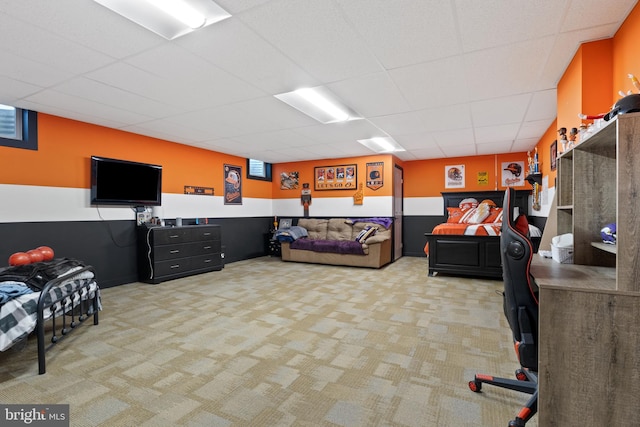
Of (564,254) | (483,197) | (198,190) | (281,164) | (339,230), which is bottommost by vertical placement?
(339,230)

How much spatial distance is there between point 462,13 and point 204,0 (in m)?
1.74

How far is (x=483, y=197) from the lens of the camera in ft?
22.7

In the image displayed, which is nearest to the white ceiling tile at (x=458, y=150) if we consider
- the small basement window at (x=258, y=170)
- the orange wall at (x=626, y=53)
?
the orange wall at (x=626, y=53)

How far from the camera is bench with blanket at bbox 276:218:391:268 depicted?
6418 millimetres

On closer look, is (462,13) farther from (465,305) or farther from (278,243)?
(278,243)

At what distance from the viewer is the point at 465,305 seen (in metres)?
3.92

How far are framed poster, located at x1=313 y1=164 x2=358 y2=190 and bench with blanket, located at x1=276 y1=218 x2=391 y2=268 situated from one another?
862 mm

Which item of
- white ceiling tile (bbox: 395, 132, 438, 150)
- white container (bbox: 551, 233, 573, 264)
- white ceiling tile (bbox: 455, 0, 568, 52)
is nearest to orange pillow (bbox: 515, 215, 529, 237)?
white container (bbox: 551, 233, 573, 264)

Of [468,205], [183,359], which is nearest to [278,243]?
[468,205]

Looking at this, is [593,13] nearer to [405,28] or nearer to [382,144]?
[405,28]

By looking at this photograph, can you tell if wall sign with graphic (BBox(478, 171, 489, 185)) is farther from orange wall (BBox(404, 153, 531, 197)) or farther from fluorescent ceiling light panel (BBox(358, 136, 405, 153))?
fluorescent ceiling light panel (BBox(358, 136, 405, 153))

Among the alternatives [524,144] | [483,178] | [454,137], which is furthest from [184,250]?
[524,144]

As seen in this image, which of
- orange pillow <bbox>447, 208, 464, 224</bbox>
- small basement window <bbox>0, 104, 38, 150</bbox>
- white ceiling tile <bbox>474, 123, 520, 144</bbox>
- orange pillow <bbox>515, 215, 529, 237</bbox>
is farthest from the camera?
orange pillow <bbox>447, 208, 464, 224</bbox>

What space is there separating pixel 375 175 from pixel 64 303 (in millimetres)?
6101
